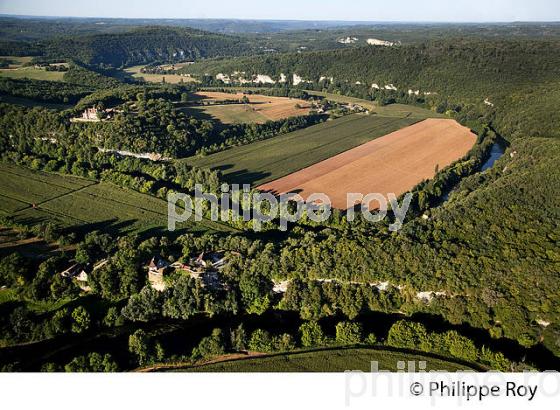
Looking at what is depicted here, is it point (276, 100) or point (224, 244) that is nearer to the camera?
point (224, 244)

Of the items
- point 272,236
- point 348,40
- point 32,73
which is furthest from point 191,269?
point 348,40

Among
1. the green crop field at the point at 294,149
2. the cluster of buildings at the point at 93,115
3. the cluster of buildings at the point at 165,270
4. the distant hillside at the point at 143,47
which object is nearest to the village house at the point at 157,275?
the cluster of buildings at the point at 165,270

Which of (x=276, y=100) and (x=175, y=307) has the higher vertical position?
(x=276, y=100)

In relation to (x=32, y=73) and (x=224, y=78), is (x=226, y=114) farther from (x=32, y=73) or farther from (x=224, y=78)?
(x=224, y=78)

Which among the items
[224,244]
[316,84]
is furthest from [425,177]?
[316,84]

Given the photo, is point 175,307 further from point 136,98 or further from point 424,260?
point 136,98

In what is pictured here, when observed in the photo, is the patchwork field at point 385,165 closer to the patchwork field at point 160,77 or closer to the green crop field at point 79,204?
the green crop field at point 79,204
